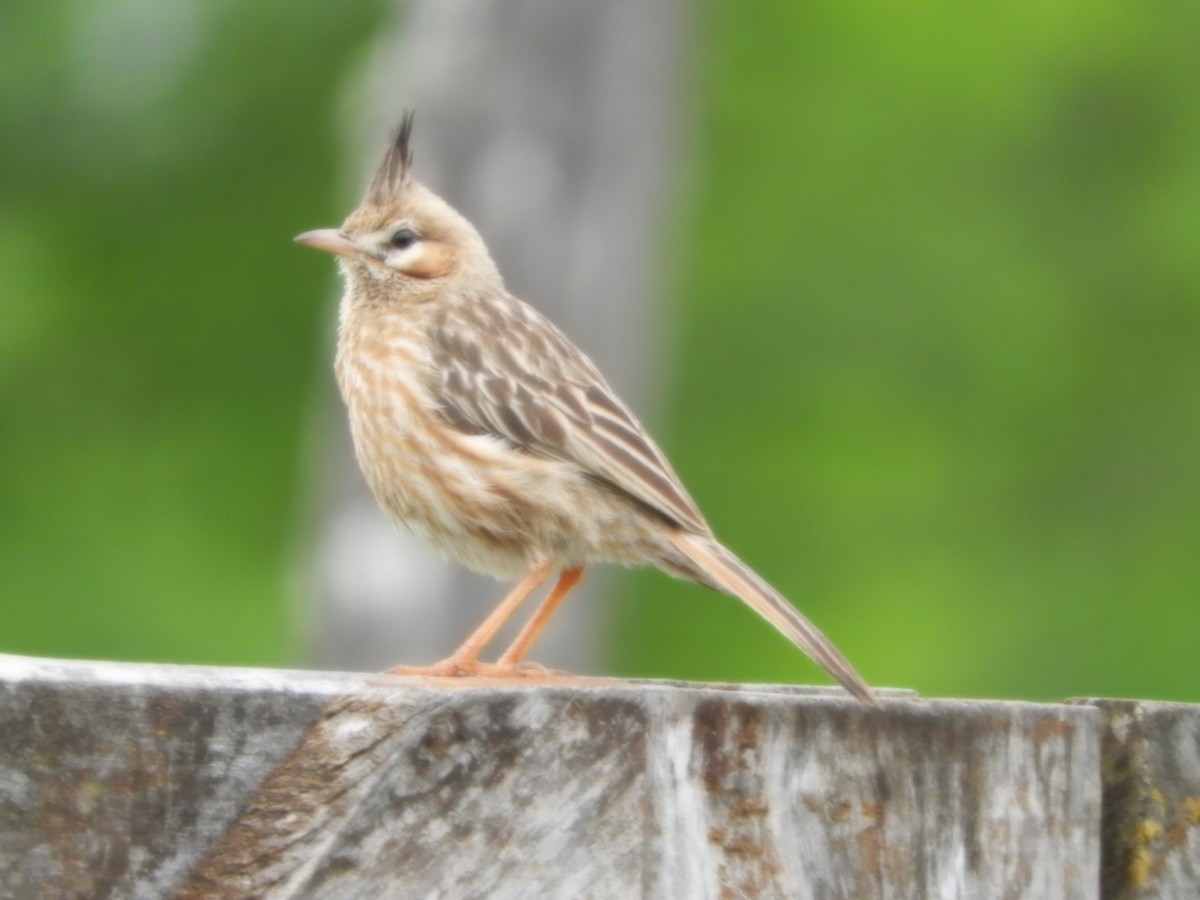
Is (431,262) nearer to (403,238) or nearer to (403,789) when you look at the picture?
(403,238)

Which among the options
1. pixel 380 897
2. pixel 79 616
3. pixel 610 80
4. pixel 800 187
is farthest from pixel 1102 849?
pixel 800 187

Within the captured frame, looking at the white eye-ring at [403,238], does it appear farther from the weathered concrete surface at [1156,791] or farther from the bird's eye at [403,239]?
the weathered concrete surface at [1156,791]

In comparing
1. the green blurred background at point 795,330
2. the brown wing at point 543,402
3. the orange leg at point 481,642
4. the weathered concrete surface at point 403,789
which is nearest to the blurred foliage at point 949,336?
the green blurred background at point 795,330

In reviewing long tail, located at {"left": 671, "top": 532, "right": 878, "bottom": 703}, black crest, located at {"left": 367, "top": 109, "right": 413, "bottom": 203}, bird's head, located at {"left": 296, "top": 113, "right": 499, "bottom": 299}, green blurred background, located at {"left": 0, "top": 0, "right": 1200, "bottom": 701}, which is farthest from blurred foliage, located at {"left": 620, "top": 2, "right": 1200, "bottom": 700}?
long tail, located at {"left": 671, "top": 532, "right": 878, "bottom": 703}

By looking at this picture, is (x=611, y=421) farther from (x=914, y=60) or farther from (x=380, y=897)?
(x=914, y=60)

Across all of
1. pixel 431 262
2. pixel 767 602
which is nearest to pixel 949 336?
pixel 431 262
